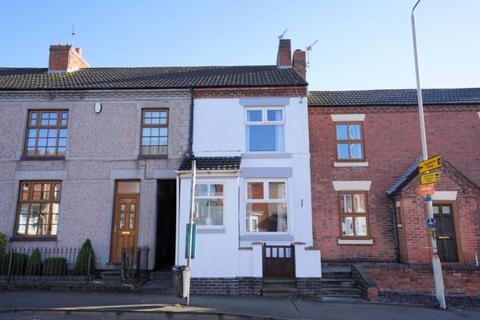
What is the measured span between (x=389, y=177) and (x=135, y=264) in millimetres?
9783

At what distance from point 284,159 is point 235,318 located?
5771mm

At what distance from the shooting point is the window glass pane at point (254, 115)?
12.2 m

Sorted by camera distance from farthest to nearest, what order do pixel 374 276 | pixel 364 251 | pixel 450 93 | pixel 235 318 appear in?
pixel 450 93
pixel 364 251
pixel 374 276
pixel 235 318

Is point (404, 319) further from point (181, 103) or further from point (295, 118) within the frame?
point (181, 103)

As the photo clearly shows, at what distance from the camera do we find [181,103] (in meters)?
12.4

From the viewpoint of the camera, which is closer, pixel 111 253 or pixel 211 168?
pixel 211 168

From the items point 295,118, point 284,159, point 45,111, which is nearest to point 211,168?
point 284,159

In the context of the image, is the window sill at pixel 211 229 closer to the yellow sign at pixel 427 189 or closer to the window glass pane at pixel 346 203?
the window glass pane at pixel 346 203

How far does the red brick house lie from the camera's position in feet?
38.2

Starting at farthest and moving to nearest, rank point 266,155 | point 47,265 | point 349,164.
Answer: point 349,164, point 266,155, point 47,265

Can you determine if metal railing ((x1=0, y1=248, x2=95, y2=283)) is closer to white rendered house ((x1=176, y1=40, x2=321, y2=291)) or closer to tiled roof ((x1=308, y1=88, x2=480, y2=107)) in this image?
white rendered house ((x1=176, y1=40, x2=321, y2=291))

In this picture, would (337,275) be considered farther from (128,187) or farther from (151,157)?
(128,187)

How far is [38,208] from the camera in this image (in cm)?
1184

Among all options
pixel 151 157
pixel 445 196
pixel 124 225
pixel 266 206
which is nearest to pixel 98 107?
pixel 151 157
